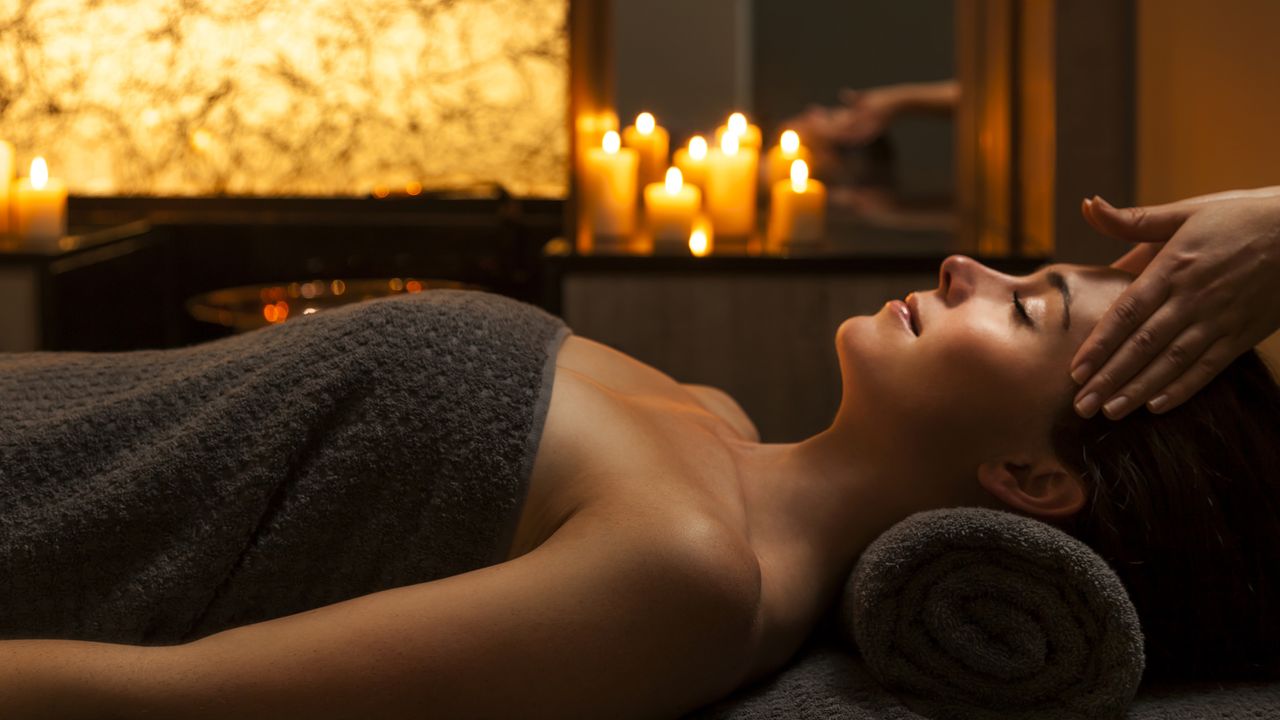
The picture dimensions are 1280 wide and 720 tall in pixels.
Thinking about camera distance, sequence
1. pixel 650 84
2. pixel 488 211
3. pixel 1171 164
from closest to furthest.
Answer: pixel 1171 164 → pixel 650 84 → pixel 488 211

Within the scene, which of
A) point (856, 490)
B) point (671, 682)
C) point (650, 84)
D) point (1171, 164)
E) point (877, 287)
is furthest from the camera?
point (650, 84)

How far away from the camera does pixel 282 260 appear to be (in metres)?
3.01

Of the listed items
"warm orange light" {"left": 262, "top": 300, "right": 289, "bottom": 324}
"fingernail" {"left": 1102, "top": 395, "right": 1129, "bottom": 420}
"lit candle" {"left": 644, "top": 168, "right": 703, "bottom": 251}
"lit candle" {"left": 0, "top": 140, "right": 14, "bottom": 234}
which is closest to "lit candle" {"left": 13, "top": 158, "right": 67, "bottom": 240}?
"lit candle" {"left": 0, "top": 140, "right": 14, "bottom": 234}

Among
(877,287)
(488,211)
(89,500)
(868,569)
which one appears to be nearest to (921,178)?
(877,287)

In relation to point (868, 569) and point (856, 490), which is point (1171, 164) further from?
point (868, 569)

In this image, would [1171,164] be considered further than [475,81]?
No

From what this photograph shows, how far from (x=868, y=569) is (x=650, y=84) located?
5.69 ft

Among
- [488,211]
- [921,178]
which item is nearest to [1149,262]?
[921,178]

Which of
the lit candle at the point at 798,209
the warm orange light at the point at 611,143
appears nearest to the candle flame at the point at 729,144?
the lit candle at the point at 798,209

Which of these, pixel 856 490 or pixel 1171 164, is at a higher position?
pixel 1171 164

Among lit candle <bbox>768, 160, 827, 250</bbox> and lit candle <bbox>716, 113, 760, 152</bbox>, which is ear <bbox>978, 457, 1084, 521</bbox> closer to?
lit candle <bbox>768, 160, 827, 250</bbox>

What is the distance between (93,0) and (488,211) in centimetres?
116

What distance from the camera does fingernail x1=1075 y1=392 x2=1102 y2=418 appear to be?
3.15ft

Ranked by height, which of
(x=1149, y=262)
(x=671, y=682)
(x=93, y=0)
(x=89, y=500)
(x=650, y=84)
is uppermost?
(x=93, y=0)
